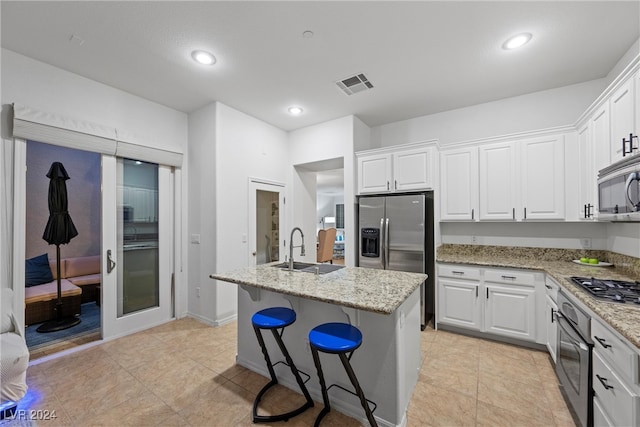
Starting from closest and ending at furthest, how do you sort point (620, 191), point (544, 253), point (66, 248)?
point (620, 191)
point (544, 253)
point (66, 248)

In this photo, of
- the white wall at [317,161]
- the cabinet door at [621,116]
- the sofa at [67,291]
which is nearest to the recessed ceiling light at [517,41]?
the cabinet door at [621,116]

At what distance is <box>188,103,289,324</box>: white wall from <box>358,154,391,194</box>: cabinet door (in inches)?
63.3

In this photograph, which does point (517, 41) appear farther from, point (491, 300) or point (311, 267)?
point (311, 267)

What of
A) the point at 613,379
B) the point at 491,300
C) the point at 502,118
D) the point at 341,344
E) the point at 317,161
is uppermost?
the point at 502,118

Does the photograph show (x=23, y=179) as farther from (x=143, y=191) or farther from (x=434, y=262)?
(x=434, y=262)

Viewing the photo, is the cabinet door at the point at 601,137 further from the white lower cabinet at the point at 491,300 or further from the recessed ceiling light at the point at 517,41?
the white lower cabinet at the point at 491,300

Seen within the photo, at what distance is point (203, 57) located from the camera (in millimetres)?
2547

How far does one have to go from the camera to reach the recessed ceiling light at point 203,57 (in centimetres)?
248

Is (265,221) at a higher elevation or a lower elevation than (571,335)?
higher

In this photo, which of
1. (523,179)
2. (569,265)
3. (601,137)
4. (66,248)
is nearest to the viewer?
(601,137)

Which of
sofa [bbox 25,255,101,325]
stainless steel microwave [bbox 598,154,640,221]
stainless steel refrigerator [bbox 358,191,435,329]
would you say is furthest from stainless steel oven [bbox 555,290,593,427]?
sofa [bbox 25,255,101,325]

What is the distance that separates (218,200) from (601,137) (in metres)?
3.96

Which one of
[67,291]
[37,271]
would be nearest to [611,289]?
[67,291]

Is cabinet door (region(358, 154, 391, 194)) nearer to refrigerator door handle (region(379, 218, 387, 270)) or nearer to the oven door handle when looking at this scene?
refrigerator door handle (region(379, 218, 387, 270))
